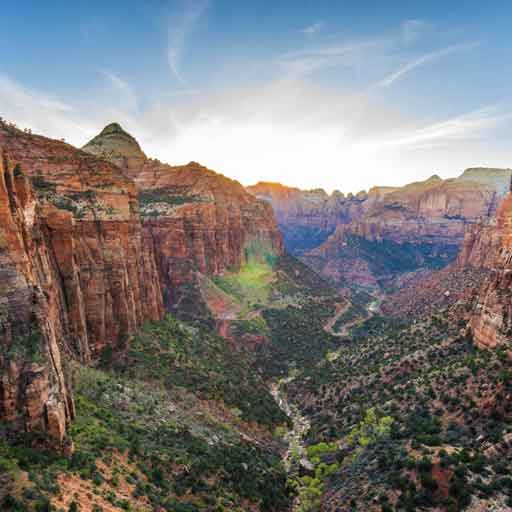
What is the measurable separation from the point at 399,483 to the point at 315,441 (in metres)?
22.2

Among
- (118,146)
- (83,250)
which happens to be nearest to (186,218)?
(118,146)

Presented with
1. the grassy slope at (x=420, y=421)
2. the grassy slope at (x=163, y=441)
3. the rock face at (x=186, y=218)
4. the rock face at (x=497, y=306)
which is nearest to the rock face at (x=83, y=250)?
the rock face at (x=186, y=218)

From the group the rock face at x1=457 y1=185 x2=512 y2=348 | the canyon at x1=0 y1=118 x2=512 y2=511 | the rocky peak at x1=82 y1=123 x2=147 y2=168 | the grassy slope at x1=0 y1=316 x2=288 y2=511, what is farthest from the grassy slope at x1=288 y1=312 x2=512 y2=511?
the rocky peak at x1=82 y1=123 x2=147 y2=168

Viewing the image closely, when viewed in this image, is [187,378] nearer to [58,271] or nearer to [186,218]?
[58,271]

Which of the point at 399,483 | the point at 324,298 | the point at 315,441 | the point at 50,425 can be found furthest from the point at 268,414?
the point at 324,298

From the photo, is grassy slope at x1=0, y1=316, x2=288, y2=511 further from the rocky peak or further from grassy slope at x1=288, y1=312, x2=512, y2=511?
the rocky peak

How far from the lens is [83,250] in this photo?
47.4 meters

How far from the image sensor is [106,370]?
4772cm

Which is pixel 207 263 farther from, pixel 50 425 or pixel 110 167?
pixel 50 425

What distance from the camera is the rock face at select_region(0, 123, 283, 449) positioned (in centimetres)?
2408

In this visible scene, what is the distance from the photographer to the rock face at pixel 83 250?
79.0 feet

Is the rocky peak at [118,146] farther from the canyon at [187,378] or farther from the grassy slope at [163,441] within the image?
the grassy slope at [163,441]

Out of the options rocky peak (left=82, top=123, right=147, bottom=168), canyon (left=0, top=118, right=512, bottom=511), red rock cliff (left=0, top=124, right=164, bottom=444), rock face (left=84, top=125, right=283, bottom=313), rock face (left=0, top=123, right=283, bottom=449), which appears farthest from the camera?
rocky peak (left=82, top=123, right=147, bottom=168)

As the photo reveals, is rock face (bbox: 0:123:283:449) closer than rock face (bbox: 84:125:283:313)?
Yes
